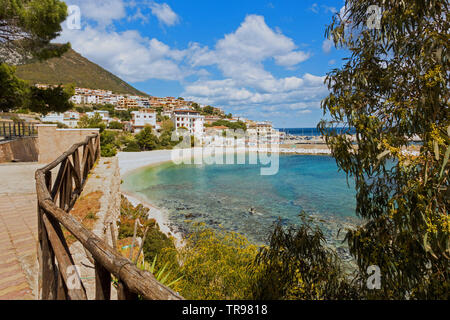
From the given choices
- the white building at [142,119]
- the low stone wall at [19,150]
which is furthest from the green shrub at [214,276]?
the white building at [142,119]

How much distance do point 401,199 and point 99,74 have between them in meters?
150

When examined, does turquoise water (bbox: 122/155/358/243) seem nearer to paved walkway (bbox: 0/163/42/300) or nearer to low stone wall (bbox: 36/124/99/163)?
low stone wall (bbox: 36/124/99/163)

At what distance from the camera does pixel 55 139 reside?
31.3 feet

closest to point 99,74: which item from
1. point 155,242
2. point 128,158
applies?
point 128,158

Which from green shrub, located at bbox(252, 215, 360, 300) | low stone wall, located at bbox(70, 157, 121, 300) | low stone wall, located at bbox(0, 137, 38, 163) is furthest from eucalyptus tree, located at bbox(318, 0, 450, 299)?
low stone wall, located at bbox(0, 137, 38, 163)

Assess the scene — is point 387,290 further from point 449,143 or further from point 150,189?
point 150,189

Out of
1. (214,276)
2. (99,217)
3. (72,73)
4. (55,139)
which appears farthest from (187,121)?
(99,217)

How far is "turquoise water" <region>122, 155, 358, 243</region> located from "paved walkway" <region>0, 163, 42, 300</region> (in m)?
7.09

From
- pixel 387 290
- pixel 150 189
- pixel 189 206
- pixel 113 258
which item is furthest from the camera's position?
pixel 150 189

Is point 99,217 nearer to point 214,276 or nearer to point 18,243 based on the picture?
point 18,243

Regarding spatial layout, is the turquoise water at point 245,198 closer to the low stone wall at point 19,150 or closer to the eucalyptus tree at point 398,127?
the eucalyptus tree at point 398,127

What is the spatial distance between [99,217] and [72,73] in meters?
122

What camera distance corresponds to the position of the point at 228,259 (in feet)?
19.4

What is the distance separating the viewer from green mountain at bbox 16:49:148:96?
8056 cm
